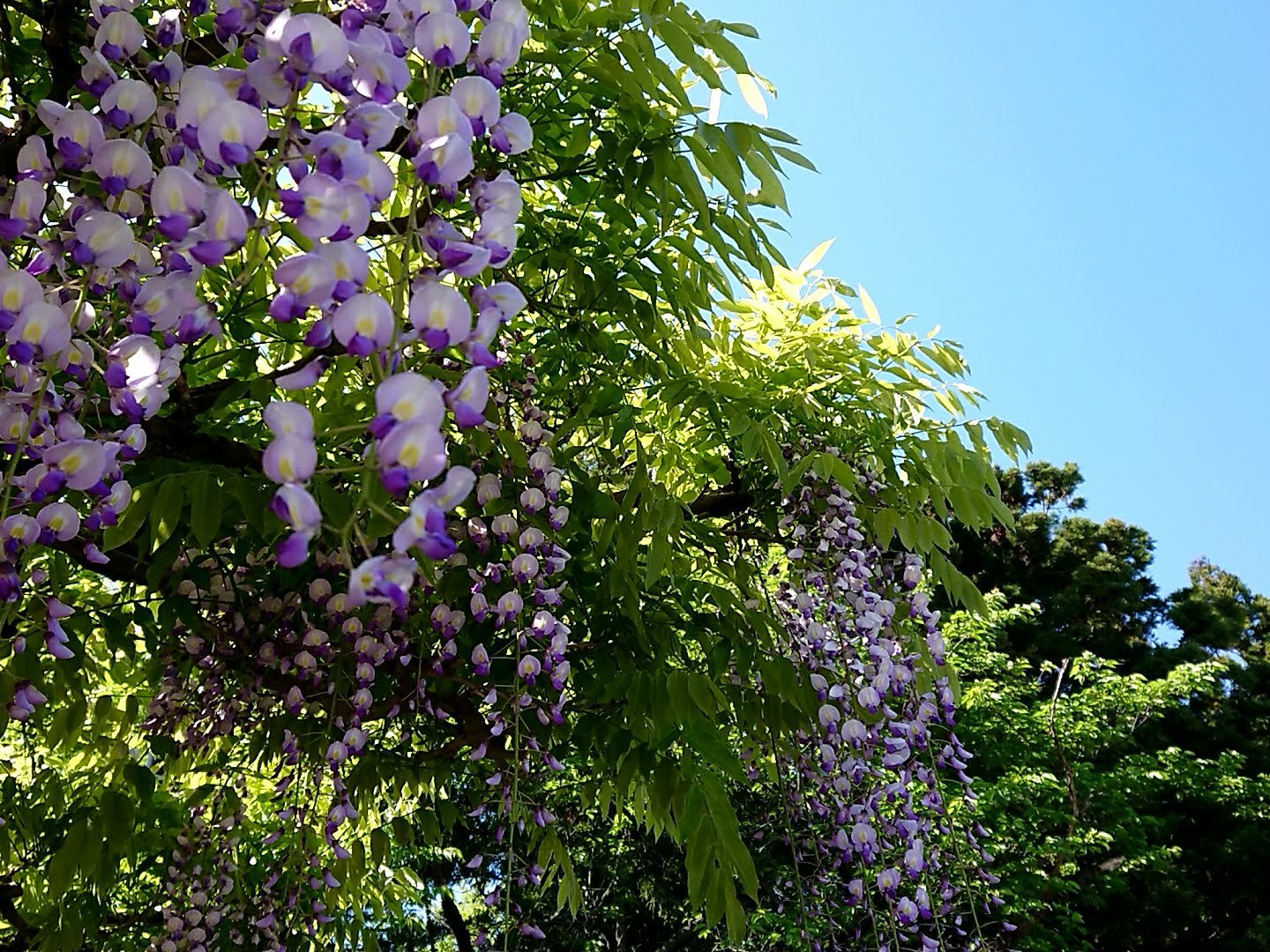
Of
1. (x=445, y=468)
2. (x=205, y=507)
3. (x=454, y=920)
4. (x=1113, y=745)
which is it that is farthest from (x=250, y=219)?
(x=1113, y=745)

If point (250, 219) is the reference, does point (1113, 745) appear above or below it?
above

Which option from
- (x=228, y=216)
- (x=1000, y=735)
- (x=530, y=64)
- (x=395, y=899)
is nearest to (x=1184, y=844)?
(x=1000, y=735)

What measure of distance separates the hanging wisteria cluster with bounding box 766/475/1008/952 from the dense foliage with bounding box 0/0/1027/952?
15mm

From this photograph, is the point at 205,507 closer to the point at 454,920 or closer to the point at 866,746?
the point at 866,746

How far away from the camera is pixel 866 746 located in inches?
106

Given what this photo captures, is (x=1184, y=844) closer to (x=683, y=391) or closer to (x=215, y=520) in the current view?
(x=683, y=391)

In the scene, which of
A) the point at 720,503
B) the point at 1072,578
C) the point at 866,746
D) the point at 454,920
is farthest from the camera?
the point at 1072,578

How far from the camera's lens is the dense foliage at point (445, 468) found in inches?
35.4

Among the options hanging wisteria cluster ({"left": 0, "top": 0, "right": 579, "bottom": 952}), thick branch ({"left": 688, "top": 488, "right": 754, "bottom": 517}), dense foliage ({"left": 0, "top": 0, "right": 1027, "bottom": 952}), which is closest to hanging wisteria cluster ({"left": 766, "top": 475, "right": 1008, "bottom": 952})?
dense foliage ({"left": 0, "top": 0, "right": 1027, "bottom": 952})

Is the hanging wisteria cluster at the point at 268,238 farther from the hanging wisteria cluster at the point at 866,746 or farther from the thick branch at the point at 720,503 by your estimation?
the thick branch at the point at 720,503

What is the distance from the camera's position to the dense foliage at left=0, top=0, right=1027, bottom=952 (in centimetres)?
90

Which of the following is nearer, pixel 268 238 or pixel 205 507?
pixel 268 238

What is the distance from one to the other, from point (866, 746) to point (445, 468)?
2021mm

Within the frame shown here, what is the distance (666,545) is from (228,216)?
5.20ft
